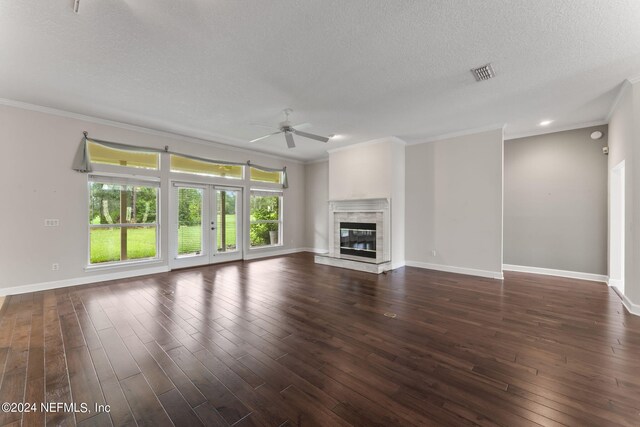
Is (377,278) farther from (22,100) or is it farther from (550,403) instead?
(22,100)

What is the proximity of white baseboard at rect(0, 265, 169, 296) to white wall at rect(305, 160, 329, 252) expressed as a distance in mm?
Result: 4368

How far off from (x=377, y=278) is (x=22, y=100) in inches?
265

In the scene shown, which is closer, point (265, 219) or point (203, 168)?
point (203, 168)

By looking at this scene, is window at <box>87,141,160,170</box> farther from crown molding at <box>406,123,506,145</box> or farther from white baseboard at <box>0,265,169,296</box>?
crown molding at <box>406,123,506,145</box>

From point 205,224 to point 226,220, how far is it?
1.89 ft

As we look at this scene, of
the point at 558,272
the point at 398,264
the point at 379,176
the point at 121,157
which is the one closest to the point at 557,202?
the point at 558,272

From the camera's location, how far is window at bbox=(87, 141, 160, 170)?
496 centimetres

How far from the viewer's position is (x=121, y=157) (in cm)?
525

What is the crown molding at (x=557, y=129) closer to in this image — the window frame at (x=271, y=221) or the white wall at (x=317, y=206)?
the white wall at (x=317, y=206)

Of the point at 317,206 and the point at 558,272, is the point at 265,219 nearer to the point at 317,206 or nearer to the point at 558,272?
the point at 317,206

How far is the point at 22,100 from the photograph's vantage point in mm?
4137

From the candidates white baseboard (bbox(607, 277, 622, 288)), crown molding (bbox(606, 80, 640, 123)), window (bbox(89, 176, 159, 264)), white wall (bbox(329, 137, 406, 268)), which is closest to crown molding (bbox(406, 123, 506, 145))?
white wall (bbox(329, 137, 406, 268))

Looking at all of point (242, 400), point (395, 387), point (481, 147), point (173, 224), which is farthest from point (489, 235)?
point (173, 224)

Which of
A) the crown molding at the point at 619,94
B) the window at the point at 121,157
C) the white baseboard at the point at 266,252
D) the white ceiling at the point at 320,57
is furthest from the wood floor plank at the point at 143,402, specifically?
the crown molding at the point at 619,94
